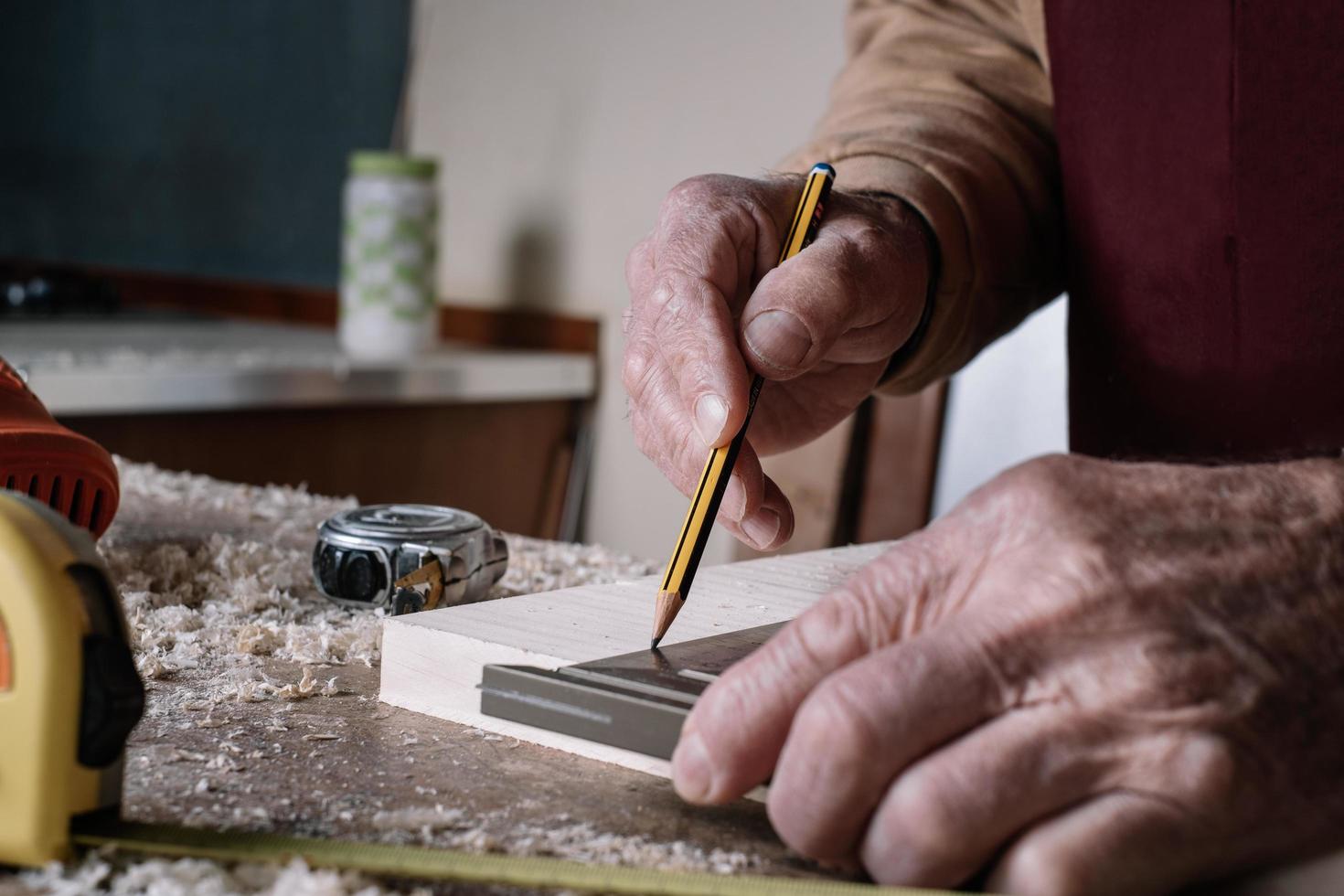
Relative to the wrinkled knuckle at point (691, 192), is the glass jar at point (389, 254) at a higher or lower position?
lower

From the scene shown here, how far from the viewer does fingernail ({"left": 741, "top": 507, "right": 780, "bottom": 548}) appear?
2.59ft

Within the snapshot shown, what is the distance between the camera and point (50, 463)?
749 mm

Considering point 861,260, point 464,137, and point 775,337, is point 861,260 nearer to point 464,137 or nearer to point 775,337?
point 775,337

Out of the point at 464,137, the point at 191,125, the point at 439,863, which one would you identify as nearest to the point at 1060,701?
the point at 439,863

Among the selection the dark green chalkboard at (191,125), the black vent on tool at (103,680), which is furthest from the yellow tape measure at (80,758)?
the dark green chalkboard at (191,125)

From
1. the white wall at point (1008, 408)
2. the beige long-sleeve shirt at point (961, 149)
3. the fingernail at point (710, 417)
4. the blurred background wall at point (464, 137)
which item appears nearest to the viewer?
the fingernail at point (710, 417)

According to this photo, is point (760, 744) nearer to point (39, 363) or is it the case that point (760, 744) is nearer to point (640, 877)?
point (640, 877)

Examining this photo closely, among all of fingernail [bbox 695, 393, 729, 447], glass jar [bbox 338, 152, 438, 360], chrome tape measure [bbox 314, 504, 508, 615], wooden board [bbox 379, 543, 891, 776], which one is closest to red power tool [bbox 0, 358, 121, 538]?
chrome tape measure [bbox 314, 504, 508, 615]

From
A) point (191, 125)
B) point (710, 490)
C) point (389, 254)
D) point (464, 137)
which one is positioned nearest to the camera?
point (710, 490)

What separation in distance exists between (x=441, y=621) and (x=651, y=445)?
254 millimetres

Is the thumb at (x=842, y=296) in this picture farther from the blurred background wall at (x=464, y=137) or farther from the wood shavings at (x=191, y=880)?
the blurred background wall at (x=464, y=137)

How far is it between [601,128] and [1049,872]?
2.13 meters

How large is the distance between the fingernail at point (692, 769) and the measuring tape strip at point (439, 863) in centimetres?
3

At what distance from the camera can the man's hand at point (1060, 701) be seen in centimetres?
42
